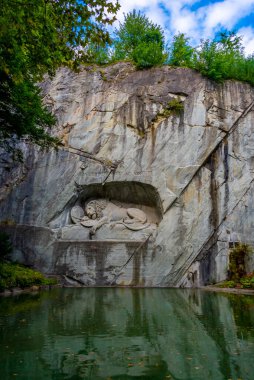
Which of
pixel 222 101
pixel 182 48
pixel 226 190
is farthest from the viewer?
pixel 182 48

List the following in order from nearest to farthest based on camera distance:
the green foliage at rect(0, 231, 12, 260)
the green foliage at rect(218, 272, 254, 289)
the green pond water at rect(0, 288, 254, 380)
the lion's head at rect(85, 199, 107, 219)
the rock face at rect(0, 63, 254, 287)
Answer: the green pond water at rect(0, 288, 254, 380)
the green foliage at rect(218, 272, 254, 289)
the green foliage at rect(0, 231, 12, 260)
the rock face at rect(0, 63, 254, 287)
the lion's head at rect(85, 199, 107, 219)

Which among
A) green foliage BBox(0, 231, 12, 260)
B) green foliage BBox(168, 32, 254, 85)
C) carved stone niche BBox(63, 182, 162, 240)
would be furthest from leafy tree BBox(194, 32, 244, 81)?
green foliage BBox(0, 231, 12, 260)

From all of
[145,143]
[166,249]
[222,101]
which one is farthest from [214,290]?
[222,101]

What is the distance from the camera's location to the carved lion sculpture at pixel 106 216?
49.3ft

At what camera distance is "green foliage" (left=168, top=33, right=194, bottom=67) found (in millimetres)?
17500

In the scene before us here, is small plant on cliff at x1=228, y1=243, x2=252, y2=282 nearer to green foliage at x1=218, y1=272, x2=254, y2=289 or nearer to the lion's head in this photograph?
green foliage at x1=218, y1=272, x2=254, y2=289

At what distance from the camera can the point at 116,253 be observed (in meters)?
14.0

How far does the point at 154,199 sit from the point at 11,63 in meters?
9.11

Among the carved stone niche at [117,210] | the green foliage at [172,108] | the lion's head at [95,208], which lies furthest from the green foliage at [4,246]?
the green foliage at [172,108]

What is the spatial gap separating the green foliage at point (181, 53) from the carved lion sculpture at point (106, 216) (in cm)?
750

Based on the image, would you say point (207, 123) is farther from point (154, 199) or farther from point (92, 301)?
point (92, 301)

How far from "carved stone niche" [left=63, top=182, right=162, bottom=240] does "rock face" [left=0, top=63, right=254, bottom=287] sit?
48 mm

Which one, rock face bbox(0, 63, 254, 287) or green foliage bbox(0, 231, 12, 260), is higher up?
rock face bbox(0, 63, 254, 287)

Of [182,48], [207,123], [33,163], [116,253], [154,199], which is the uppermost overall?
[182,48]
